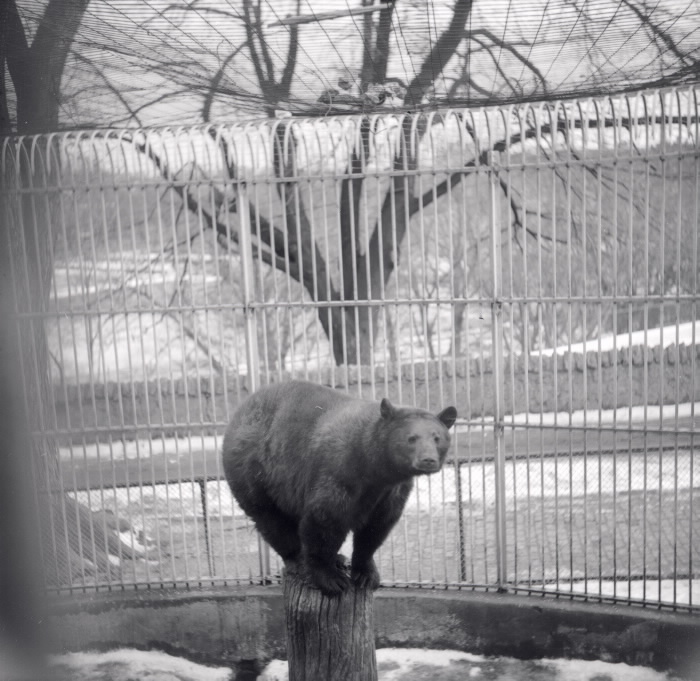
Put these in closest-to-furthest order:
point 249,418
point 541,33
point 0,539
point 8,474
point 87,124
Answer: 1. point 8,474
2. point 0,539
3. point 249,418
4. point 541,33
5. point 87,124

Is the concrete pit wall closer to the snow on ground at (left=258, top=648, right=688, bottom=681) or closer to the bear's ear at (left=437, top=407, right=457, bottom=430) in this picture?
the snow on ground at (left=258, top=648, right=688, bottom=681)

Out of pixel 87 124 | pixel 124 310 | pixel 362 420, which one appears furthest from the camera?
pixel 87 124

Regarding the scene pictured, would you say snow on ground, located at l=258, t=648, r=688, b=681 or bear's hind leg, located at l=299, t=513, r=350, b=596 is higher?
bear's hind leg, located at l=299, t=513, r=350, b=596

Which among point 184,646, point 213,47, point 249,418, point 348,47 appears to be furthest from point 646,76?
point 184,646

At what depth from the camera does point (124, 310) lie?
20.4ft

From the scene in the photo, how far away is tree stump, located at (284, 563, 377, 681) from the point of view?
173 inches

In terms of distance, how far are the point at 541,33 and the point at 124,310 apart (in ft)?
12.0

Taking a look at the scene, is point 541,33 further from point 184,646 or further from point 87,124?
point 184,646

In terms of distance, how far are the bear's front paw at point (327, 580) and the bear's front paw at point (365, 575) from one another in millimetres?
135

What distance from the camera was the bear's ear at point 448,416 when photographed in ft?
14.2

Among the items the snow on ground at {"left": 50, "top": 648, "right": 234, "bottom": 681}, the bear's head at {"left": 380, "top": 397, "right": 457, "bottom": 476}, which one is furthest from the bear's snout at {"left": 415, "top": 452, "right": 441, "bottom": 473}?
the snow on ground at {"left": 50, "top": 648, "right": 234, "bottom": 681}

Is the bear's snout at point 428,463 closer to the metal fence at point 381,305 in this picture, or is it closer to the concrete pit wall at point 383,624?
the metal fence at point 381,305

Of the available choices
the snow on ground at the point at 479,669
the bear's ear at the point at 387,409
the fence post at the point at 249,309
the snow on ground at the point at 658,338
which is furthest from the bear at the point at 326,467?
the snow on ground at the point at 658,338

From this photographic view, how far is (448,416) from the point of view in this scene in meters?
4.39
